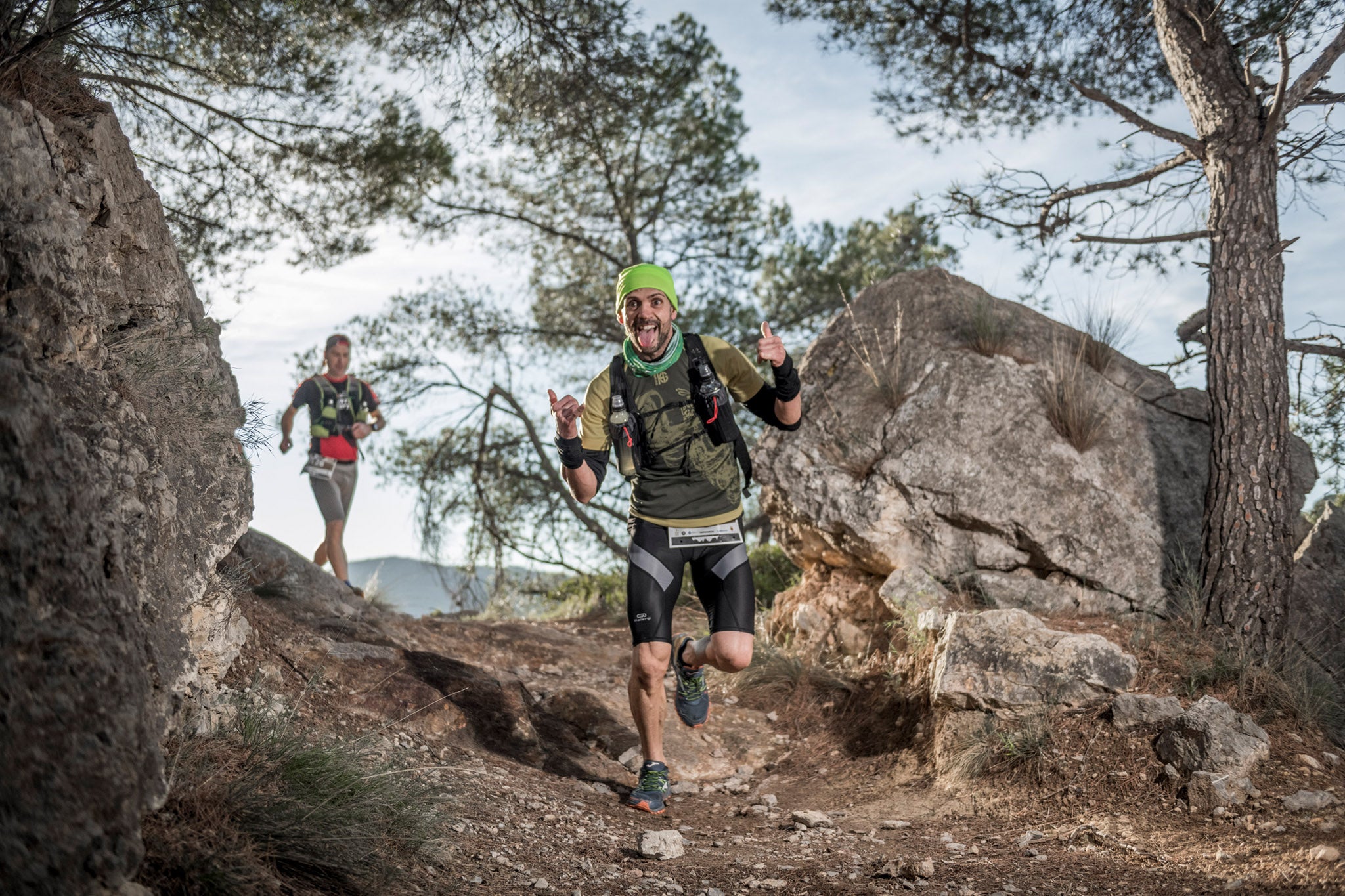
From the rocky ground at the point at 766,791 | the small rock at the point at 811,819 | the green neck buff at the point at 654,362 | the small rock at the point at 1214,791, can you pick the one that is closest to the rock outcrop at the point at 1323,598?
the rocky ground at the point at 766,791

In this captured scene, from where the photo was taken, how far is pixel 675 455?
4.71m

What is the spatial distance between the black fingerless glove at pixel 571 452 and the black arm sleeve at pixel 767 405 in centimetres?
93

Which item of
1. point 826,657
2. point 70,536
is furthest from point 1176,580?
point 70,536

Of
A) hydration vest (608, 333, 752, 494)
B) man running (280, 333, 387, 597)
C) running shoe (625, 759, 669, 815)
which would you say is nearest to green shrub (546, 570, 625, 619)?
man running (280, 333, 387, 597)

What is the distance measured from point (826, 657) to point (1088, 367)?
2.90 m

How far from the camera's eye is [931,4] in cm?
831

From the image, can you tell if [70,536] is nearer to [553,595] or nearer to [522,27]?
[522,27]

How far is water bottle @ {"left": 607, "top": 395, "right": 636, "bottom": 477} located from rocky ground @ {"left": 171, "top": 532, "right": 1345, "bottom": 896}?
1.69m

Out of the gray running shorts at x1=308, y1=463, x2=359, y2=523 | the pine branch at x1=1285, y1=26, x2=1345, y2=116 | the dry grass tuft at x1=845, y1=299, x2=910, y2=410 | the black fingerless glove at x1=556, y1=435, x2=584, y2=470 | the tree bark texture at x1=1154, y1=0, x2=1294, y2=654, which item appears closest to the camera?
the black fingerless glove at x1=556, y1=435, x2=584, y2=470

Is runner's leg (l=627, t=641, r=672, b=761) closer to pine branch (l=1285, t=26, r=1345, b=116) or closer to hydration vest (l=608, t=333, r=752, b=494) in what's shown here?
hydration vest (l=608, t=333, r=752, b=494)

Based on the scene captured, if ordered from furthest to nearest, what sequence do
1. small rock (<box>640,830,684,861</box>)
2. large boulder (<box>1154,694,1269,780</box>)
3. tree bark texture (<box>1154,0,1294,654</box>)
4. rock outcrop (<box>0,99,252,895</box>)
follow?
tree bark texture (<box>1154,0,1294,654</box>) < large boulder (<box>1154,694,1269,780</box>) < small rock (<box>640,830,684,861</box>) < rock outcrop (<box>0,99,252,895</box>)

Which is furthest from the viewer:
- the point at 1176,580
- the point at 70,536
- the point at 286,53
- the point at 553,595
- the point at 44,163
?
the point at 553,595

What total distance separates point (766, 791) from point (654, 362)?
8.57 feet

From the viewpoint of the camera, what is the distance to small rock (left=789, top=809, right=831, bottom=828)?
467 centimetres
